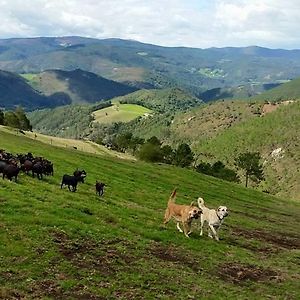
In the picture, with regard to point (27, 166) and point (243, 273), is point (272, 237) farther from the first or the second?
point (27, 166)

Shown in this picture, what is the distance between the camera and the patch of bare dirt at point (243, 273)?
2445 cm

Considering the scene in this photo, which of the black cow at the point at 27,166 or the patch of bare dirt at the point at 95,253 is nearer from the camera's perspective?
the patch of bare dirt at the point at 95,253

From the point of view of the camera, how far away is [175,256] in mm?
25750

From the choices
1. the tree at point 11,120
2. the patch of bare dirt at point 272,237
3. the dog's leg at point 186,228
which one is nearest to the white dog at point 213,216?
the dog's leg at point 186,228

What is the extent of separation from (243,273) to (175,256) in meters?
3.84

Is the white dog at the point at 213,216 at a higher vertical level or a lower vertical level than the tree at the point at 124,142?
lower

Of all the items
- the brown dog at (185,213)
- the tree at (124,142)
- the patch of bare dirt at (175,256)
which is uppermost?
the tree at (124,142)

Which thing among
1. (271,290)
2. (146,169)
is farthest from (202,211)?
(146,169)

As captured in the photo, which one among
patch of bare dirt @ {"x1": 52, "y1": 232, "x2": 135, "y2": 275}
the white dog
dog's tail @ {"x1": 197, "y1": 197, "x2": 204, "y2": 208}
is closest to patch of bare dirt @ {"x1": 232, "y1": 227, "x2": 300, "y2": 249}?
the white dog

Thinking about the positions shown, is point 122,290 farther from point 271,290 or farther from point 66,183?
point 66,183

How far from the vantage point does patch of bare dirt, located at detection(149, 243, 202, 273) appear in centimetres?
2491

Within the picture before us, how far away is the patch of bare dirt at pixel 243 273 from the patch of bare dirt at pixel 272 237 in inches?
432

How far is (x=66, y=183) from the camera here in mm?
38562

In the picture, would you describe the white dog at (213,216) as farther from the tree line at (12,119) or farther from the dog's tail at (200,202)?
the tree line at (12,119)
